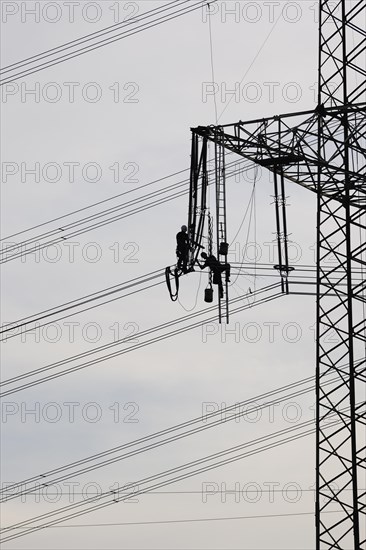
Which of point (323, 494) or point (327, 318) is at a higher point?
point (327, 318)

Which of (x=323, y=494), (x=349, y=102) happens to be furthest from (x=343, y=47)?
(x=323, y=494)

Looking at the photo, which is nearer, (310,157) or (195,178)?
(310,157)

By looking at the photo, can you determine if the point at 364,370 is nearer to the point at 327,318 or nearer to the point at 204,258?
the point at 327,318

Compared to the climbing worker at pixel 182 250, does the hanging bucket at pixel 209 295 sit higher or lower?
lower

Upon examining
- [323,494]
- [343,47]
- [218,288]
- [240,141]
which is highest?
[343,47]

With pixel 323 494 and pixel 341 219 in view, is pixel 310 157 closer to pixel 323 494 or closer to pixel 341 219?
pixel 341 219

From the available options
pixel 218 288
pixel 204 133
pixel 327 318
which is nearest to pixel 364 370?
pixel 327 318

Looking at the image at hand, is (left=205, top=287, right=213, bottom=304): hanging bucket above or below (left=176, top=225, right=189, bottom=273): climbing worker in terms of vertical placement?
below
